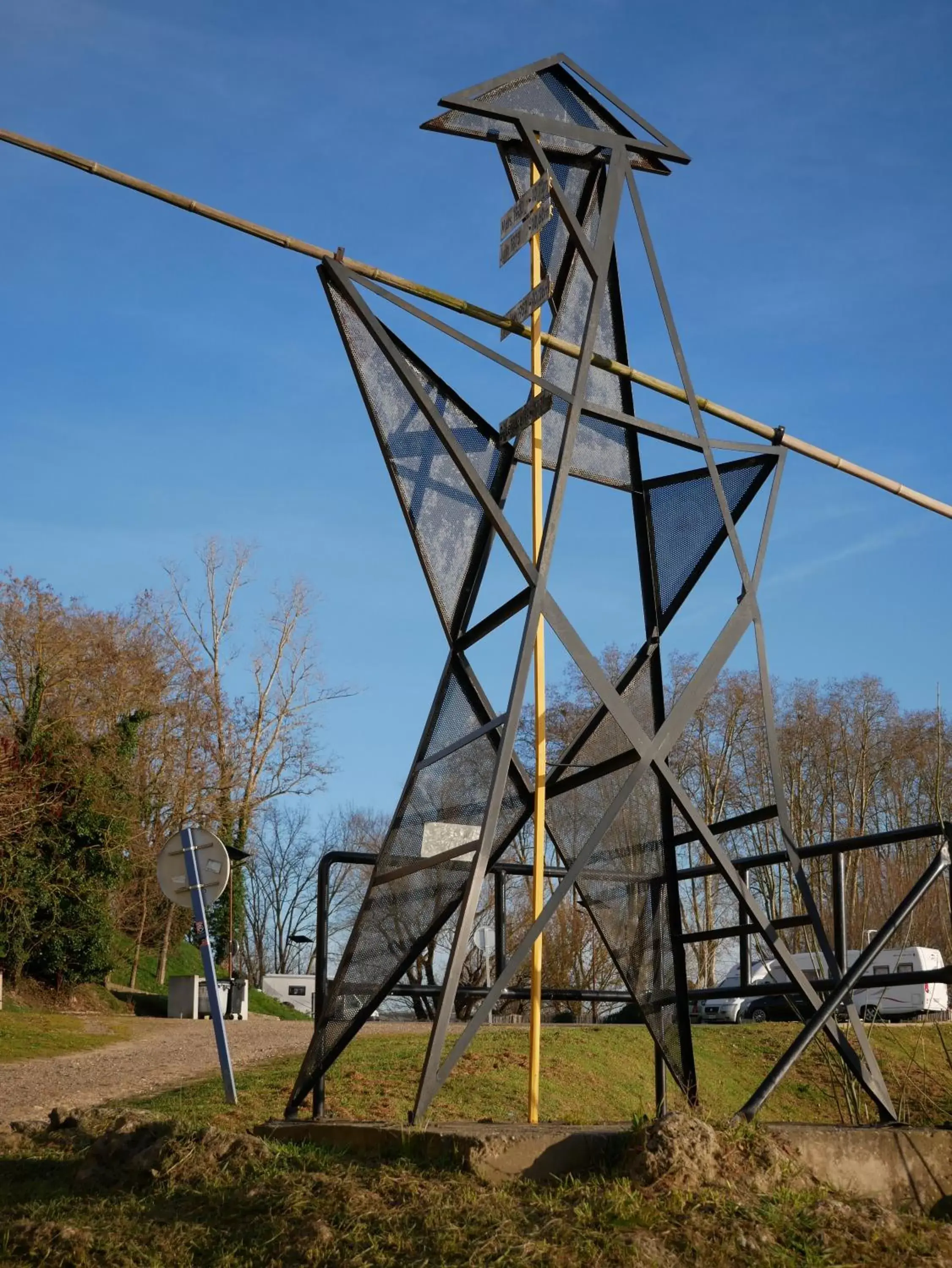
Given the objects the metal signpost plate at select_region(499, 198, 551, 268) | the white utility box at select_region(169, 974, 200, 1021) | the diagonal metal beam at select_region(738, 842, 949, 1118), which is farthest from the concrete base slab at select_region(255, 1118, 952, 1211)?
the white utility box at select_region(169, 974, 200, 1021)

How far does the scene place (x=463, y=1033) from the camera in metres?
4.61

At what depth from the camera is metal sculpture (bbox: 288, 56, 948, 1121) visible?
544cm

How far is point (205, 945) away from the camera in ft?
29.5

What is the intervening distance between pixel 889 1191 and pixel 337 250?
4.52m

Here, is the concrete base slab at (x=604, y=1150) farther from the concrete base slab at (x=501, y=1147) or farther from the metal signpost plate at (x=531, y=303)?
the metal signpost plate at (x=531, y=303)

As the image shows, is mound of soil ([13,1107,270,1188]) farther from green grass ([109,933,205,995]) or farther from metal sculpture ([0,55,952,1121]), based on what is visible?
green grass ([109,933,205,995])

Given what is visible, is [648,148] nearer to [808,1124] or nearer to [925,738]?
[808,1124]

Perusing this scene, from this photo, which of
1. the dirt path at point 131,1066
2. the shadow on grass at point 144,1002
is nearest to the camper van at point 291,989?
the shadow on grass at point 144,1002

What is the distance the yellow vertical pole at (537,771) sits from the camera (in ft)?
17.8

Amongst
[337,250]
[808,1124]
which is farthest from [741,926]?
[337,250]

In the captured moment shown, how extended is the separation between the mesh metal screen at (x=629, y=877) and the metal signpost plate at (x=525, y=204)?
2466 mm

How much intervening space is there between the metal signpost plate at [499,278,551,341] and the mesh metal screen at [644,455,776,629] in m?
1.18

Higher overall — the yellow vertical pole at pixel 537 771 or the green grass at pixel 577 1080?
the yellow vertical pole at pixel 537 771

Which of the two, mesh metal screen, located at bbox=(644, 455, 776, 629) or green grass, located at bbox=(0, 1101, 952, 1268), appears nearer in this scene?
green grass, located at bbox=(0, 1101, 952, 1268)
